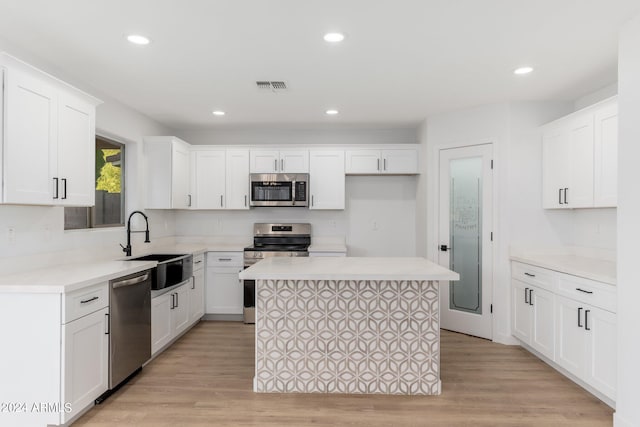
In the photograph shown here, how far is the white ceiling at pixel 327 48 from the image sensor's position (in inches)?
91.8

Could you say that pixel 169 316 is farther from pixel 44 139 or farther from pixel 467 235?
pixel 467 235

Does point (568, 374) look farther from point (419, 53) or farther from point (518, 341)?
point (419, 53)

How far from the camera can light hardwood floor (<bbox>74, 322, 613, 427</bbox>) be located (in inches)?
104

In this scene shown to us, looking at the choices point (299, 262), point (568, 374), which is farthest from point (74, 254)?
point (568, 374)

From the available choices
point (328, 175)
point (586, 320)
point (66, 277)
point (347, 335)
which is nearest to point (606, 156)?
point (586, 320)

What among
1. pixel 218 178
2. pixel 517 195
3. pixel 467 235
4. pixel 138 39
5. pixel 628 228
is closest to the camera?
pixel 628 228

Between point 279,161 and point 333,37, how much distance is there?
2.74 metres

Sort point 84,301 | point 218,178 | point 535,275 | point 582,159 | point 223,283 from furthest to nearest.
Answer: point 218,178, point 223,283, point 535,275, point 582,159, point 84,301

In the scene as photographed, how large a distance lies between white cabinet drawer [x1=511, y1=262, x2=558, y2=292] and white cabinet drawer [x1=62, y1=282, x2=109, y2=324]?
3489 mm

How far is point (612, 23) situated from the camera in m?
2.49

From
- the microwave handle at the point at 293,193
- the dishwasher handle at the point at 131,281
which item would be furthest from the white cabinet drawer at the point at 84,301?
the microwave handle at the point at 293,193

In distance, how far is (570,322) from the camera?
313cm

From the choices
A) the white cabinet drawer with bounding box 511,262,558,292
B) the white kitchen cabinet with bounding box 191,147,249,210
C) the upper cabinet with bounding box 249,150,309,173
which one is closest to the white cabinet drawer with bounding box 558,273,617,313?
the white cabinet drawer with bounding box 511,262,558,292

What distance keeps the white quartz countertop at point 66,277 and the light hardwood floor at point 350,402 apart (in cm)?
92
